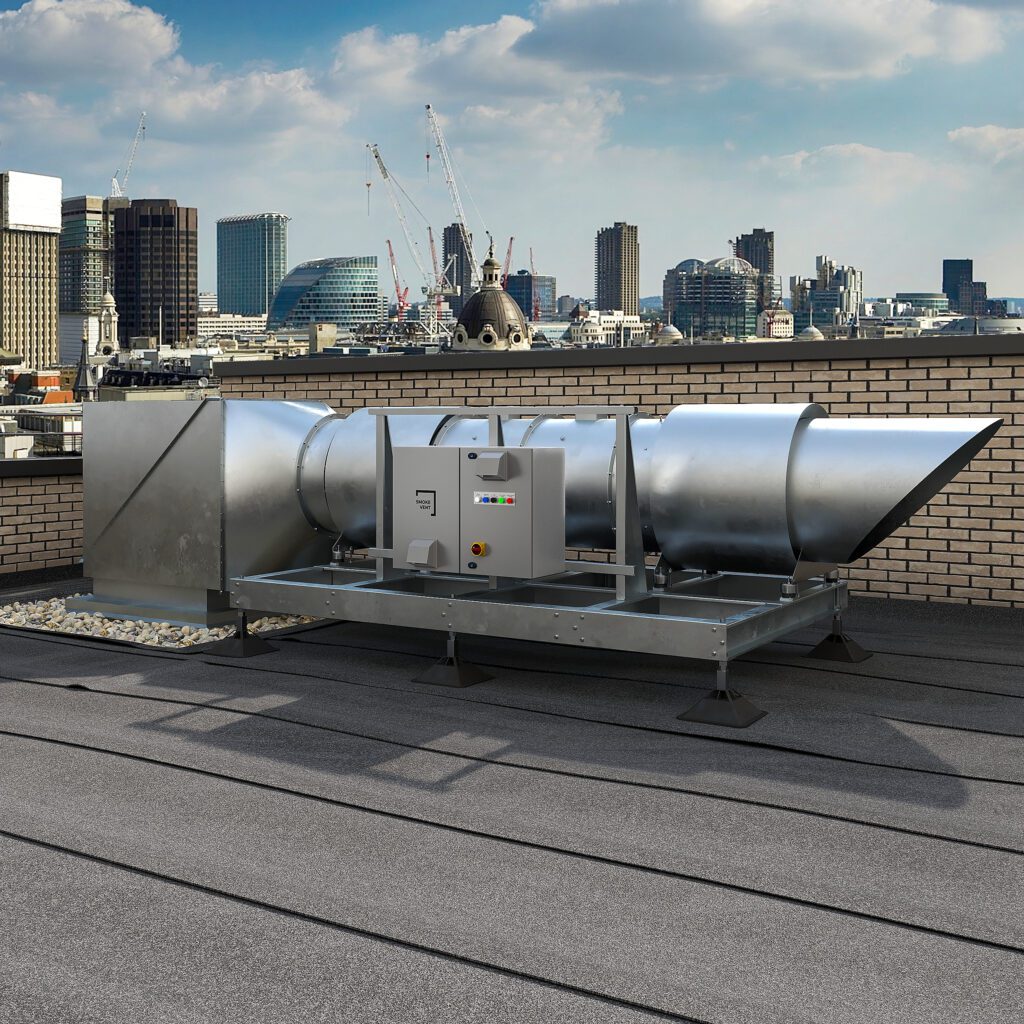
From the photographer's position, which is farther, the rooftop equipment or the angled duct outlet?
the rooftop equipment

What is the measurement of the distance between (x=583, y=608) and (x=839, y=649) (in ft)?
6.28

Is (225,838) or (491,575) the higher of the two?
(491,575)

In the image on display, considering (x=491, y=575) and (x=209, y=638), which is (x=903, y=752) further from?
(x=209, y=638)

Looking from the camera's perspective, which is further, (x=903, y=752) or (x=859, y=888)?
(x=903, y=752)

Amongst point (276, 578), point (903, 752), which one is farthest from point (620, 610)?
point (276, 578)

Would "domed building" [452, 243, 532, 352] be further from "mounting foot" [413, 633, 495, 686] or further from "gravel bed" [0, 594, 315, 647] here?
"mounting foot" [413, 633, 495, 686]

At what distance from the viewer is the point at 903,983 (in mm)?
→ 3416

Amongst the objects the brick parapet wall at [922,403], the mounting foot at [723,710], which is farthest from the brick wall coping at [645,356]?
the mounting foot at [723,710]

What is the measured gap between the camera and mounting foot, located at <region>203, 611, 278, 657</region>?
772 cm

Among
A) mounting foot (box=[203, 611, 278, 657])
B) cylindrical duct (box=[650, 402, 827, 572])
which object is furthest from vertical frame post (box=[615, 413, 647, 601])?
mounting foot (box=[203, 611, 278, 657])

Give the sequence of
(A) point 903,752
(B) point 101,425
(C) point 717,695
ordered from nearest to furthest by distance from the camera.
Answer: (A) point 903,752, (C) point 717,695, (B) point 101,425

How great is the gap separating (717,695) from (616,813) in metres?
1.50

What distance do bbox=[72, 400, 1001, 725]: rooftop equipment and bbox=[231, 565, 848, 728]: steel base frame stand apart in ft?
0.04

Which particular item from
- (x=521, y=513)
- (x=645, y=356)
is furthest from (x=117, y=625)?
(x=645, y=356)
